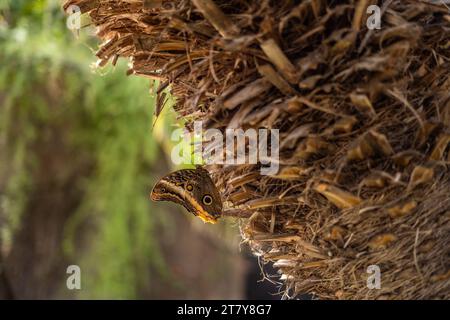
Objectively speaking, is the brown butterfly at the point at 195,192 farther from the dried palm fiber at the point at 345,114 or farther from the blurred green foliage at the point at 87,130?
the blurred green foliage at the point at 87,130

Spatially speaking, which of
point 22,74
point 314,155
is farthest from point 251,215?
point 22,74

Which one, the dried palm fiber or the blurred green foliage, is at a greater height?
the blurred green foliage

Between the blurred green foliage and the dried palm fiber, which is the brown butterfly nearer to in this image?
the dried palm fiber

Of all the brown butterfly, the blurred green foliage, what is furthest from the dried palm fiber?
the blurred green foliage

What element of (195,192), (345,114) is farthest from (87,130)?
(345,114)

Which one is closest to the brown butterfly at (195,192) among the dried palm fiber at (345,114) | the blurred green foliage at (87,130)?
the dried palm fiber at (345,114)
